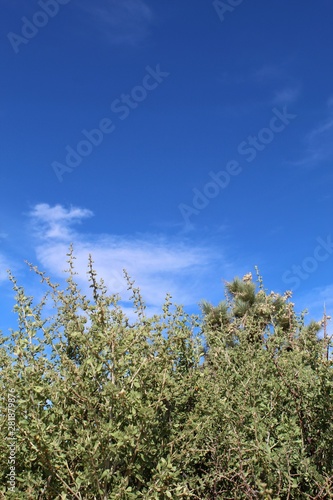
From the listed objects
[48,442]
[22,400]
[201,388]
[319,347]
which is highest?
[319,347]

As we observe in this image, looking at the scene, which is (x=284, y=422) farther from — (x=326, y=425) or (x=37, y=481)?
(x=37, y=481)

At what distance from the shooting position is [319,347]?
466cm

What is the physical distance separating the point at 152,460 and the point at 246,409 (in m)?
0.90

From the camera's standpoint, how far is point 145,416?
3.50 metres

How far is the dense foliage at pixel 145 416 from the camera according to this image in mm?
3559

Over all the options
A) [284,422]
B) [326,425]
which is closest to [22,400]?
[284,422]

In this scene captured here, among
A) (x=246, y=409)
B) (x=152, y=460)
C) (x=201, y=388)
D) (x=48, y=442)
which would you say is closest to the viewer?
(x=48, y=442)

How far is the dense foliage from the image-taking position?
11.7 feet
